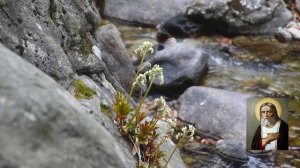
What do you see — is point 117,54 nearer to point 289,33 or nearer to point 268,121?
point 268,121

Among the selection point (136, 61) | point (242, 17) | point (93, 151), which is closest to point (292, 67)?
point (242, 17)

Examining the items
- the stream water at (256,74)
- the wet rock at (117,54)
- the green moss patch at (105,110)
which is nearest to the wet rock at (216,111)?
the stream water at (256,74)

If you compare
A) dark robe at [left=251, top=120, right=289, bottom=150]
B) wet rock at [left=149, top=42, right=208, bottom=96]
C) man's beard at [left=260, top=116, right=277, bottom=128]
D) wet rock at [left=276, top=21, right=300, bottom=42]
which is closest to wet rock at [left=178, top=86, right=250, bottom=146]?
wet rock at [left=149, top=42, right=208, bottom=96]

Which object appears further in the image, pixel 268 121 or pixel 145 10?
pixel 145 10

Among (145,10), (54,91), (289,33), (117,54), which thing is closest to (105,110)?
(54,91)

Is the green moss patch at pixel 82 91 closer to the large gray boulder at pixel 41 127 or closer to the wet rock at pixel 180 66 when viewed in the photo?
the large gray boulder at pixel 41 127

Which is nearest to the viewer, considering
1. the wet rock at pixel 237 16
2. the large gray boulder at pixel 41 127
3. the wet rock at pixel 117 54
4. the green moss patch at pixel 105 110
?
the large gray boulder at pixel 41 127

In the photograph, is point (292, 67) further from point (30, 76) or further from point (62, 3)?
point (30, 76)
